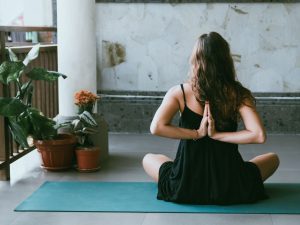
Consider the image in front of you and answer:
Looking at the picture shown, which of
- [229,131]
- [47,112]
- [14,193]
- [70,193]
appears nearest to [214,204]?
[229,131]

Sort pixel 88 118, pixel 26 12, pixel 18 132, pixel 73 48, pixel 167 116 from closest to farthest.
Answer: pixel 167 116 < pixel 18 132 < pixel 88 118 < pixel 73 48 < pixel 26 12

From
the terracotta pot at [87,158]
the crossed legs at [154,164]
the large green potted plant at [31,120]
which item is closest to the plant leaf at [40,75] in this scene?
the large green potted plant at [31,120]

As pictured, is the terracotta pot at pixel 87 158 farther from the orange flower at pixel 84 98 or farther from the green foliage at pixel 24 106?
the orange flower at pixel 84 98

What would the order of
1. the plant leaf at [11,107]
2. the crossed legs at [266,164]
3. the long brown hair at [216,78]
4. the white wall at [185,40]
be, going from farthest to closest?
1. the white wall at [185,40]
2. the plant leaf at [11,107]
3. the crossed legs at [266,164]
4. the long brown hair at [216,78]

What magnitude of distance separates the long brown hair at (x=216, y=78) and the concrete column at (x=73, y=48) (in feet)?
5.63

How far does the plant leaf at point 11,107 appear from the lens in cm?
418

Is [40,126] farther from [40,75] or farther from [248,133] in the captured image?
[248,133]

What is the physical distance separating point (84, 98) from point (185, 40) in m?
2.29

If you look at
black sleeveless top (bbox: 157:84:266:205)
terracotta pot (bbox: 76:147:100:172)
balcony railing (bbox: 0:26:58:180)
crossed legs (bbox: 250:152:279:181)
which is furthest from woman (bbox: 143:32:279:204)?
balcony railing (bbox: 0:26:58:180)

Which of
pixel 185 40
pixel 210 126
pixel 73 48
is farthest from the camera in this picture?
pixel 185 40

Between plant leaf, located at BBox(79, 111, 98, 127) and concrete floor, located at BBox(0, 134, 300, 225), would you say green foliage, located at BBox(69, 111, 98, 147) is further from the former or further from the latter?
concrete floor, located at BBox(0, 134, 300, 225)

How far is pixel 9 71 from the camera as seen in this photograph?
4.27 metres

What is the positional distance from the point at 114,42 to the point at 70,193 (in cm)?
302

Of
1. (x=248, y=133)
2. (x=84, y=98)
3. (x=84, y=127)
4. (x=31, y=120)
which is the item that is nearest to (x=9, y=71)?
(x=31, y=120)
